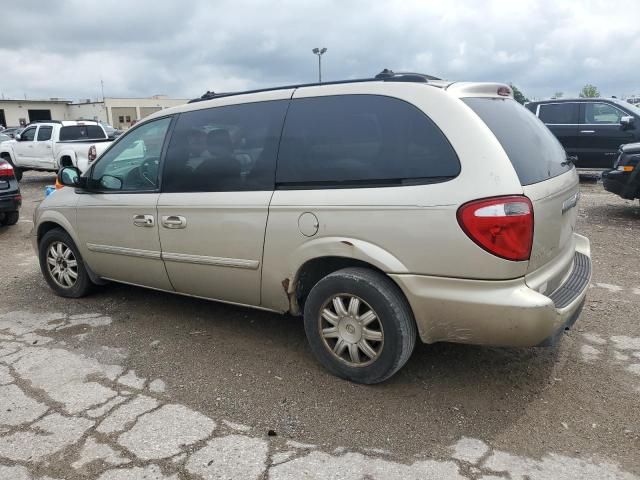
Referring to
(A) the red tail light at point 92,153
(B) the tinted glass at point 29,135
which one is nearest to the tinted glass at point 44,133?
(B) the tinted glass at point 29,135

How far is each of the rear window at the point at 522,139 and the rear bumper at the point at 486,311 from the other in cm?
60

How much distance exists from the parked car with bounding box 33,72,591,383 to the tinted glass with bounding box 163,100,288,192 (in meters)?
0.01

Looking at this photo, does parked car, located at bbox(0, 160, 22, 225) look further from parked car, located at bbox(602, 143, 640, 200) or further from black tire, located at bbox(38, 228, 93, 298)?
parked car, located at bbox(602, 143, 640, 200)

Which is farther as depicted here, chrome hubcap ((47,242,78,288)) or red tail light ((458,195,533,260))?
chrome hubcap ((47,242,78,288))

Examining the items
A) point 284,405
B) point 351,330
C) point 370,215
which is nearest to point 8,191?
point 284,405

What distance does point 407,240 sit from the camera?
113 inches

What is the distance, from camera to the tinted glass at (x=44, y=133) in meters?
14.6

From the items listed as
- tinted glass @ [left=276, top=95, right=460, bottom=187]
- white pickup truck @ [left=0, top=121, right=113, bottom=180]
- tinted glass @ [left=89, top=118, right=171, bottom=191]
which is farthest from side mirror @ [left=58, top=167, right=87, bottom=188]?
white pickup truck @ [left=0, top=121, right=113, bottom=180]

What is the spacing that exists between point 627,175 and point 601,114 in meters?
4.36

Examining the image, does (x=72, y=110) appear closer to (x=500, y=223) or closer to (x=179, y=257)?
(x=179, y=257)

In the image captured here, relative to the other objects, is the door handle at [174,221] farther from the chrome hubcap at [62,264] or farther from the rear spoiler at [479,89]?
the rear spoiler at [479,89]

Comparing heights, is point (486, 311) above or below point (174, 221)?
below

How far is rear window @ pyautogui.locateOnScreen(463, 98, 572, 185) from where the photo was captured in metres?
2.90

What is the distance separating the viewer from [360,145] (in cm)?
312
